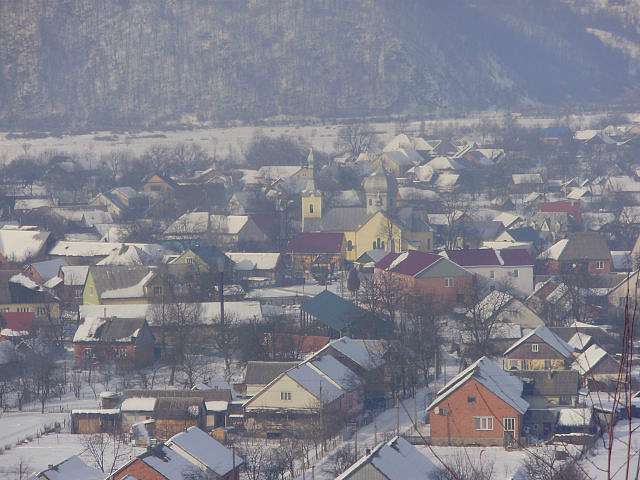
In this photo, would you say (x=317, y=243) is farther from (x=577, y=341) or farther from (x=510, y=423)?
(x=510, y=423)

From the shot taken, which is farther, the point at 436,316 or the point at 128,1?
the point at 128,1

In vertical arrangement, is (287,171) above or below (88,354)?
below

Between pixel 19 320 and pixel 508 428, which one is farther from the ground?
pixel 508 428

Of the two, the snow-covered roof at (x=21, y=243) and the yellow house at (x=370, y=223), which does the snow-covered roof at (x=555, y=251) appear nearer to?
the yellow house at (x=370, y=223)

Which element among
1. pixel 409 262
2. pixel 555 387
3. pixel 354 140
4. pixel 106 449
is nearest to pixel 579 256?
pixel 409 262

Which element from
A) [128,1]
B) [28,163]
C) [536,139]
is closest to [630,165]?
[536,139]

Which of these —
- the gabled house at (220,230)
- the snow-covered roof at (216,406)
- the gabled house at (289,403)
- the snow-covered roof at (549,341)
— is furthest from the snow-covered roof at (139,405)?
the gabled house at (220,230)

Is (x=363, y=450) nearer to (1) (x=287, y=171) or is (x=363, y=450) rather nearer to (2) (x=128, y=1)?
(1) (x=287, y=171)
